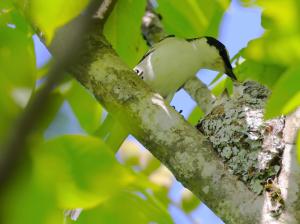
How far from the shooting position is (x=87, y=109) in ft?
7.56

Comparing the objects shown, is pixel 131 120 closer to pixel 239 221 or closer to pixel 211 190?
pixel 211 190

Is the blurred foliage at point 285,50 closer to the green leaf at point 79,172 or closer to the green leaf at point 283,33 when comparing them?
the green leaf at point 283,33

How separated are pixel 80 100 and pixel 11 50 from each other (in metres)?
1.17

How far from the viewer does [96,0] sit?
1.90ft

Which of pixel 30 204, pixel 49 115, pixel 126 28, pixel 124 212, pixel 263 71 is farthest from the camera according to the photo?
pixel 263 71

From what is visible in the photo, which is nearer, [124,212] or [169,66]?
[124,212]

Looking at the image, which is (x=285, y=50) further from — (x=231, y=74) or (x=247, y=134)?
(x=231, y=74)

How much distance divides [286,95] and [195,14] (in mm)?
806

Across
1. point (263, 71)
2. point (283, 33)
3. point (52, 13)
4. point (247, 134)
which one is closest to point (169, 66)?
point (247, 134)

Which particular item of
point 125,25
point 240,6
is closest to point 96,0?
point 240,6

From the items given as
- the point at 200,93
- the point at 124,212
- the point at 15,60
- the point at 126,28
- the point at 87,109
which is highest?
the point at 15,60

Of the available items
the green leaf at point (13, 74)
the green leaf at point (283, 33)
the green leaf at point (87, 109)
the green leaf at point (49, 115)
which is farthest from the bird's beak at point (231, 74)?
the green leaf at point (49, 115)

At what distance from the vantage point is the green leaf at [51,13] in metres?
0.85

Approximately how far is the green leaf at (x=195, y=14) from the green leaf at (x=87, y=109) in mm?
481
